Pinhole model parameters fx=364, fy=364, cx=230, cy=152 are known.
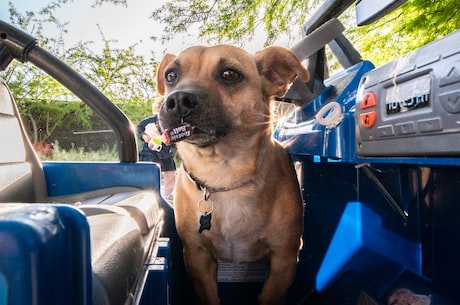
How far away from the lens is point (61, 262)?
14.8 inches

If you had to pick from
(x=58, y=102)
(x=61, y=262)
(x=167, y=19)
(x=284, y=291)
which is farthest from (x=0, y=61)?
(x=58, y=102)

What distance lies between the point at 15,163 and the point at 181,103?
68cm

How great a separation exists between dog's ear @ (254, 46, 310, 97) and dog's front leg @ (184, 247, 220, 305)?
2.99 ft

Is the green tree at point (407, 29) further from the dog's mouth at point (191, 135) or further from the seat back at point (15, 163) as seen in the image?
the seat back at point (15, 163)

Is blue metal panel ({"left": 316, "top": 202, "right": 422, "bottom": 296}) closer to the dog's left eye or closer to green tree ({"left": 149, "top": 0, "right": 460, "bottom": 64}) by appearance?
the dog's left eye

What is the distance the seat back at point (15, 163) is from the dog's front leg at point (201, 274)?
2.37 feet

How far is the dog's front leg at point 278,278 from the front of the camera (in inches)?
67.5

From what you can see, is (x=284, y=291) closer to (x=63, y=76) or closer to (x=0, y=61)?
(x=63, y=76)

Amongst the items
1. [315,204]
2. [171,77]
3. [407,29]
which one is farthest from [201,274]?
[407,29]

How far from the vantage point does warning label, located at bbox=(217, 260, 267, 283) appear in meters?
2.03

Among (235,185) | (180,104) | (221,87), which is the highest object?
(221,87)

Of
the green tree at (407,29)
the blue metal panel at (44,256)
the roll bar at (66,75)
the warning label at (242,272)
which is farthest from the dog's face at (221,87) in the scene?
the green tree at (407,29)

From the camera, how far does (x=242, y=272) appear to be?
6.65ft

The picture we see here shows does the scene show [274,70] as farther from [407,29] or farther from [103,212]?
[407,29]
